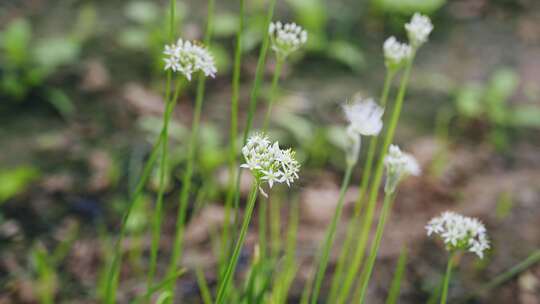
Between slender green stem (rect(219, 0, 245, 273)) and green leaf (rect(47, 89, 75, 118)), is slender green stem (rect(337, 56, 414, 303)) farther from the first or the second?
green leaf (rect(47, 89, 75, 118))

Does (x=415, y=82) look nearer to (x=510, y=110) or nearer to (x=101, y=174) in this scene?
(x=510, y=110)

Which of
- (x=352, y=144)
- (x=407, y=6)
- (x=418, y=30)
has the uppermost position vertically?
(x=407, y=6)

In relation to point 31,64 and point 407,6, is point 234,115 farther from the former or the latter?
point 407,6

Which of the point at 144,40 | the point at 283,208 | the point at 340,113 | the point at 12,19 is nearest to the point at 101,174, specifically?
the point at 283,208


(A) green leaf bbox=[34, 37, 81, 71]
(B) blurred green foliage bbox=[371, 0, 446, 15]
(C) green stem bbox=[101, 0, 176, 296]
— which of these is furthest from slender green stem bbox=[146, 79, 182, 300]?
(B) blurred green foliage bbox=[371, 0, 446, 15]

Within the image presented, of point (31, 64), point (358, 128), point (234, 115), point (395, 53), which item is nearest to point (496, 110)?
point (395, 53)

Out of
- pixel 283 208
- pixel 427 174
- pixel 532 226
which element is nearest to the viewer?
pixel 532 226

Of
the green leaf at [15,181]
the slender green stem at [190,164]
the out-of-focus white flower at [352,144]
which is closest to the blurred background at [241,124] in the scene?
the green leaf at [15,181]

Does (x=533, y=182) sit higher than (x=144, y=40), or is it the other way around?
(x=144, y=40)
